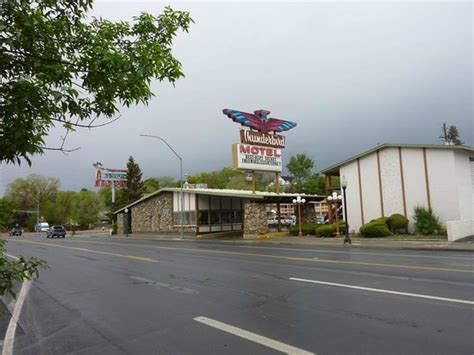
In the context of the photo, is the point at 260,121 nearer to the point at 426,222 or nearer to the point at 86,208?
the point at 426,222

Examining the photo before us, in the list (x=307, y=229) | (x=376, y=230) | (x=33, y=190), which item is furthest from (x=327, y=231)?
(x=33, y=190)

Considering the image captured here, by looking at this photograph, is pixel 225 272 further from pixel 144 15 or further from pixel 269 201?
pixel 269 201

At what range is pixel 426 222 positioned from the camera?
85.9 ft

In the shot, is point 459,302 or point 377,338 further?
point 459,302

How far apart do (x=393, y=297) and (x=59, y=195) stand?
96011 mm

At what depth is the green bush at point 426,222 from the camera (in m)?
26.1

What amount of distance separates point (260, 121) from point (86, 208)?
64.0 m

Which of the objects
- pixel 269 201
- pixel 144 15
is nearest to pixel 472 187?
pixel 269 201

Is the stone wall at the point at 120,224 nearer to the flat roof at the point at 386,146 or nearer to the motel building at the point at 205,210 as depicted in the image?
the motel building at the point at 205,210

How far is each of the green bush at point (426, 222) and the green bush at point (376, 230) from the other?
185 cm

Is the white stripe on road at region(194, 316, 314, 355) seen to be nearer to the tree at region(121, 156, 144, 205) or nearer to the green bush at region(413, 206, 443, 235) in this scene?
the green bush at region(413, 206, 443, 235)

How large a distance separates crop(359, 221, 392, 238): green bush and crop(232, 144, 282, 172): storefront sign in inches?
464

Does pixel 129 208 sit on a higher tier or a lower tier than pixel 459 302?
higher

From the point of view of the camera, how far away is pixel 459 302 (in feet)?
25.5
